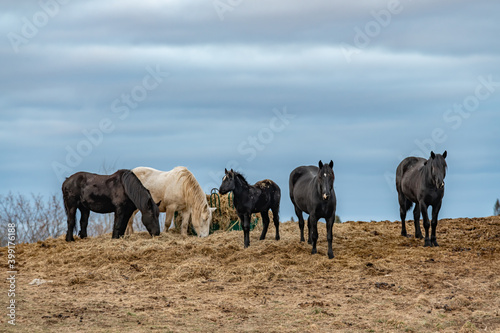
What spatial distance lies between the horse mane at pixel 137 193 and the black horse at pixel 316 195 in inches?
135

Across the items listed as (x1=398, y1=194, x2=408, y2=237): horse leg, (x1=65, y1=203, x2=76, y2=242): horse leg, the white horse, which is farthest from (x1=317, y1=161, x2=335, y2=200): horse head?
(x1=65, y1=203, x2=76, y2=242): horse leg

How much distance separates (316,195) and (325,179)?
0.64m

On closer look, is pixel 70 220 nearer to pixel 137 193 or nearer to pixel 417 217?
pixel 137 193

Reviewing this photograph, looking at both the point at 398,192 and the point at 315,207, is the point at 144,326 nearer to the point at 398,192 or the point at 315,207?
the point at 315,207

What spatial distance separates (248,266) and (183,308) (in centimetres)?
267

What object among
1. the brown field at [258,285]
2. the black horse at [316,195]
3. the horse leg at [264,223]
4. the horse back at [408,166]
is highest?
the horse back at [408,166]

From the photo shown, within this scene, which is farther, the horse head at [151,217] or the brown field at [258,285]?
the horse head at [151,217]

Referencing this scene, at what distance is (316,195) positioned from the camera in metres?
12.1

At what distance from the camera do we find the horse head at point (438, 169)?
12.6m

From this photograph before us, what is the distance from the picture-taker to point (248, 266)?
1143 cm

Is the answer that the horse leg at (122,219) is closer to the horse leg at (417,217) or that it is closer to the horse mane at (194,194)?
the horse mane at (194,194)

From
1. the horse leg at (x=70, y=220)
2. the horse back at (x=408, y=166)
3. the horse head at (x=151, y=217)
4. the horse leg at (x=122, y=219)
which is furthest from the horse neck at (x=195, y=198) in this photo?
the horse back at (x=408, y=166)

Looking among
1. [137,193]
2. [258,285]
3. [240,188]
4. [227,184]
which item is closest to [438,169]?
[240,188]

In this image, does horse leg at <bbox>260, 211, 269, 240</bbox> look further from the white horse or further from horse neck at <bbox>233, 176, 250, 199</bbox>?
the white horse
